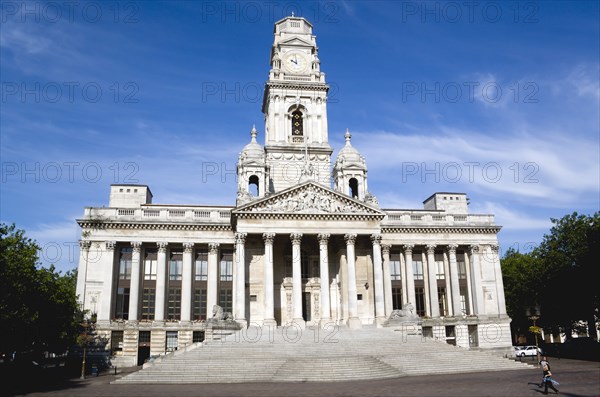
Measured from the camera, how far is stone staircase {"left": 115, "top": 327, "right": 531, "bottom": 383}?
3581 cm

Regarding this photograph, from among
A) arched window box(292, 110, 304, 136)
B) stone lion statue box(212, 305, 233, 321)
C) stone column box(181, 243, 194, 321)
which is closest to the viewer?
stone lion statue box(212, 305, 233, 321)

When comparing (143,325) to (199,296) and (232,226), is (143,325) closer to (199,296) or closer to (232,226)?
(199,296)

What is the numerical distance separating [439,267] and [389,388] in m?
32.7

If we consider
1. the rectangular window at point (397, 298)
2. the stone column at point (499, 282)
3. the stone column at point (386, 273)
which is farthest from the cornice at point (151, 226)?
the stone column at point (499, 282)

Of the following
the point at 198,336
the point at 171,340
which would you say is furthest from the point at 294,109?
the point at 171,340

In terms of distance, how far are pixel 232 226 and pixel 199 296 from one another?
27.7 feet

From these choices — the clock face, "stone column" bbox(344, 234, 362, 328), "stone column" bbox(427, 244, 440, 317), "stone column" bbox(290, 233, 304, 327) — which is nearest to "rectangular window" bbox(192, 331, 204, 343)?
"stone column" bbox(290, 233, 304, 327)

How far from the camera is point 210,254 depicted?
5484cm

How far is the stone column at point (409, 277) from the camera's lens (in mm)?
57375

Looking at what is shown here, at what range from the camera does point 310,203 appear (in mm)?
52281

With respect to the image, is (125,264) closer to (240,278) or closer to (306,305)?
(240,278)

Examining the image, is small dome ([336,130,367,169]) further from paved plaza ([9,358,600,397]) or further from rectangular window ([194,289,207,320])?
paved plaza ([9,358,600,397])

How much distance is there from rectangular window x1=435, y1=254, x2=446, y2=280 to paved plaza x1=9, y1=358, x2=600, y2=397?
74.8 ft

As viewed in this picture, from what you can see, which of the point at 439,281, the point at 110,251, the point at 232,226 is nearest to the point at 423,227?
the point at 439,281
